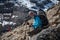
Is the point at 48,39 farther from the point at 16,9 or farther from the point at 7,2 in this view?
the point at 7,2

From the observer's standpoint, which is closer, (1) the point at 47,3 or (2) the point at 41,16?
(2) the point at 41,16

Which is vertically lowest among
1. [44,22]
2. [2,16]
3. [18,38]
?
[2,16]

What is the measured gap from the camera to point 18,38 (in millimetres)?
8984

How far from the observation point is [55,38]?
5.82m

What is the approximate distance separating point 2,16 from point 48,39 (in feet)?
72.1

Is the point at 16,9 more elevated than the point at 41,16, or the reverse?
the point at 41,16

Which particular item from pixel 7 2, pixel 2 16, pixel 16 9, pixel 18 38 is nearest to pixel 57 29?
pixel 18 38

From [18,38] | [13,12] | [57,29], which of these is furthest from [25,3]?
[57,29]

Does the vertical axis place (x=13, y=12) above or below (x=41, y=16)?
below

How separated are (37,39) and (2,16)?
22.0m

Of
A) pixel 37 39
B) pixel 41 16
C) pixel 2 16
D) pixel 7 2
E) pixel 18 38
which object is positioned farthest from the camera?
pixel 7 2

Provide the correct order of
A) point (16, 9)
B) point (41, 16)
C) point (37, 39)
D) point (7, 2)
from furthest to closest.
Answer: point (7, 2) → point (16, 9) → point (41, 16) → point (37, 39)

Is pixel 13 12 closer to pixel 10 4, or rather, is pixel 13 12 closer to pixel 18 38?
pixel 10 4

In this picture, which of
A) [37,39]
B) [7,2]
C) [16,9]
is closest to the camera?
[37,39]
